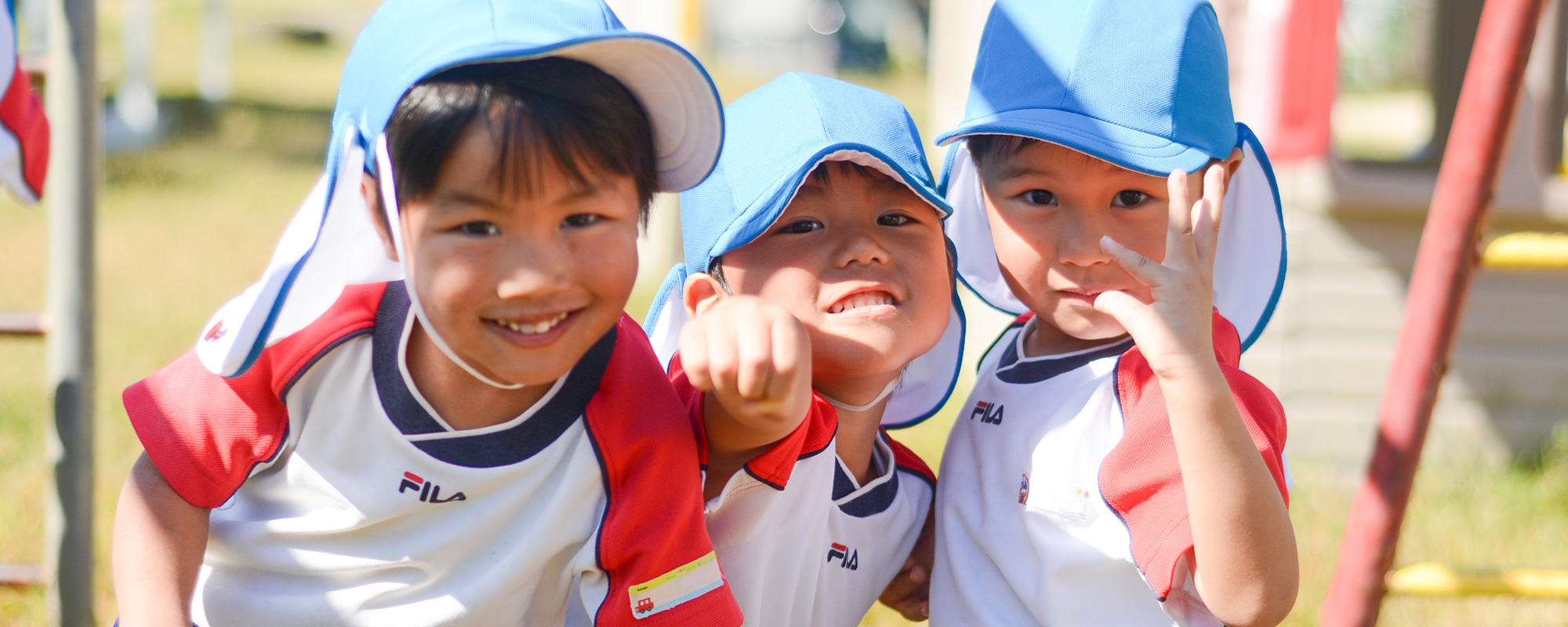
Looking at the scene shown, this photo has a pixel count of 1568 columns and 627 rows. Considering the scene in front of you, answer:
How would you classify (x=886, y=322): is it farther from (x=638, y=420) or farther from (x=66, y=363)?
(x=66, y=363)

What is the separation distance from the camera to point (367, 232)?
1.51 metres

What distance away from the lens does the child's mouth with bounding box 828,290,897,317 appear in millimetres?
1678

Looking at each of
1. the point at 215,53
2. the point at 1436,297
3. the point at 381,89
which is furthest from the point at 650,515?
the point at 215,53

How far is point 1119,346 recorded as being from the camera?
1822 millimetres

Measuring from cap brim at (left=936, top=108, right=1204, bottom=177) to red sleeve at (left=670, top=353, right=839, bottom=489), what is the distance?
478 millimetres

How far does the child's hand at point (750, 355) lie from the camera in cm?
138

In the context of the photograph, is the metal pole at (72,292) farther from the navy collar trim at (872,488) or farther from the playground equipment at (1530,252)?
the playground equipment at (1530,252)

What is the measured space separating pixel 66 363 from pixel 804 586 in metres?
1.61

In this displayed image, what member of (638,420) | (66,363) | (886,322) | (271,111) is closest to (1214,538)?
(886,322)

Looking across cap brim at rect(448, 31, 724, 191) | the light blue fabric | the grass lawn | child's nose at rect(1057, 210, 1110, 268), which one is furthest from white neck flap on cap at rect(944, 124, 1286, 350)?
the grass lawn

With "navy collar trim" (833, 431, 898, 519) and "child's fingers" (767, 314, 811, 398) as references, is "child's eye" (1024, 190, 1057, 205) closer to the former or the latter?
"navy collar trim" (833, 431, 898, 519)

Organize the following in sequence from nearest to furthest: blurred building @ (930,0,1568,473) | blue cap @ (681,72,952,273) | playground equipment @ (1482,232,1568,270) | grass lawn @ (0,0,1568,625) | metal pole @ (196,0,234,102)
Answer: blue cap @ (681,72,952,273) → playground equipment @ (1482,232,1568,270) → grass lawn @ (0,0,1568,625) → blurred building @ (930,0,1568,473) → metal pole @ (196,0,234,102)

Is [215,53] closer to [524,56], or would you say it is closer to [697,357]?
[524,56]

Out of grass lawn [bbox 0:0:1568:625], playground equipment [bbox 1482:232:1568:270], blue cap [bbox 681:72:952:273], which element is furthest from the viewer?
grass lawn [bbox 0:0:1568:625]
